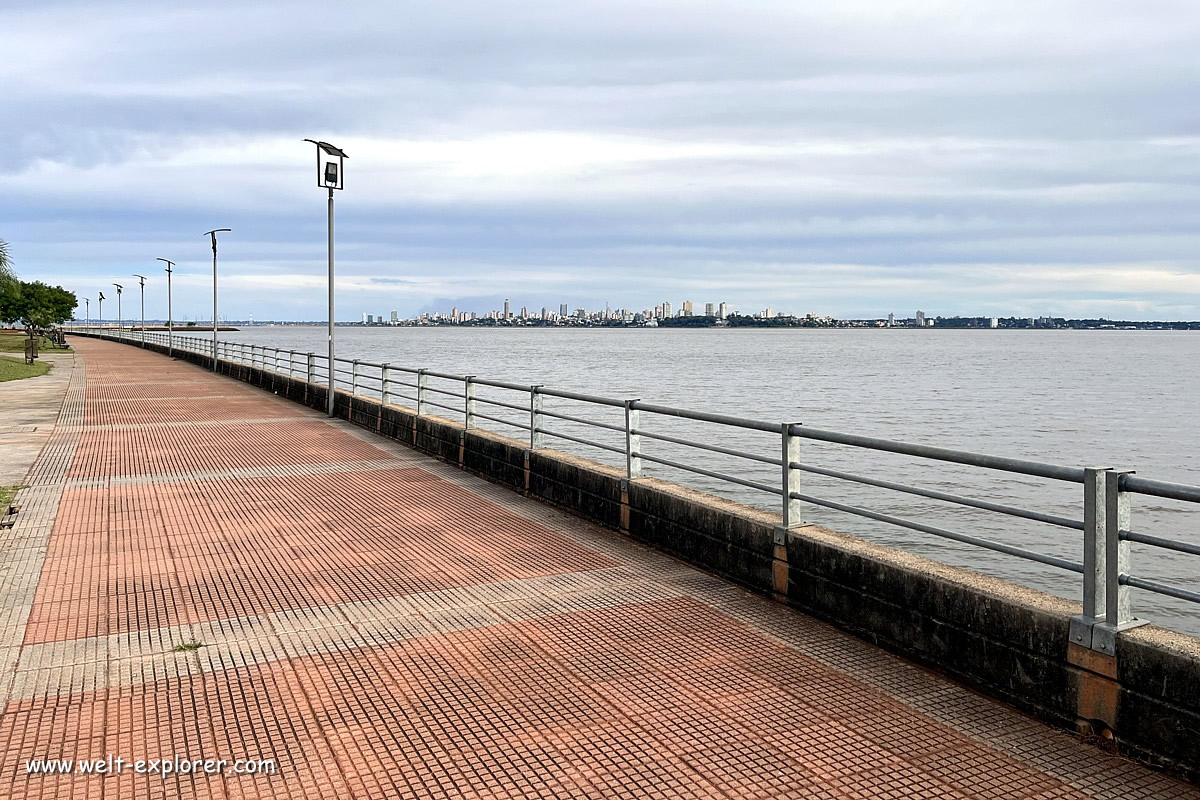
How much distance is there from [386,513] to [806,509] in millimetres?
11974

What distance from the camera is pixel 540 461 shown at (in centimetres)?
1132

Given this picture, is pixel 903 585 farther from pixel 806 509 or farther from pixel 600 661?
pixel 806 509

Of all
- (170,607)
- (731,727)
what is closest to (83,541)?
(170,607)

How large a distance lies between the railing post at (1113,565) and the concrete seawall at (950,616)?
57 mm

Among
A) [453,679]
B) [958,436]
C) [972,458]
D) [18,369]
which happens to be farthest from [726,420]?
[18,369]

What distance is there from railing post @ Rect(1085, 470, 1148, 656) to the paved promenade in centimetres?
58

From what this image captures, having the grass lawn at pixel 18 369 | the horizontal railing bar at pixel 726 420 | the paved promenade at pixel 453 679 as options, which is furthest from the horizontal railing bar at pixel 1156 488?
the grass lawn at pixel 18 369

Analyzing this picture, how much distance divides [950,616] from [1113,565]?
113cm

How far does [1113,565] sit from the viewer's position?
16.2 feet

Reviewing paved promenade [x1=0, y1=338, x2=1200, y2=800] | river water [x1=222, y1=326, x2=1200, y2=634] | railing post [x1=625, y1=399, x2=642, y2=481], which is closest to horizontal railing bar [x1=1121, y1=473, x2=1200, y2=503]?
paved promenade [x1=0, y1=338, x2=1200, y2=800]

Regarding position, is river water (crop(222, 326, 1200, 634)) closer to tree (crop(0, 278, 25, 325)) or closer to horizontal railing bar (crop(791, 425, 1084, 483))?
horizontal railing bar (crop(791, 425, 1084, 483))

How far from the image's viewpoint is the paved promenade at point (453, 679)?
4.53 metres

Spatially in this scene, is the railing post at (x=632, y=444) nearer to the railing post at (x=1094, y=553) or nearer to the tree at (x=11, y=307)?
the railing post at (x=1094, y=553)

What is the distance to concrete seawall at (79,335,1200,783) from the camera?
469cm
